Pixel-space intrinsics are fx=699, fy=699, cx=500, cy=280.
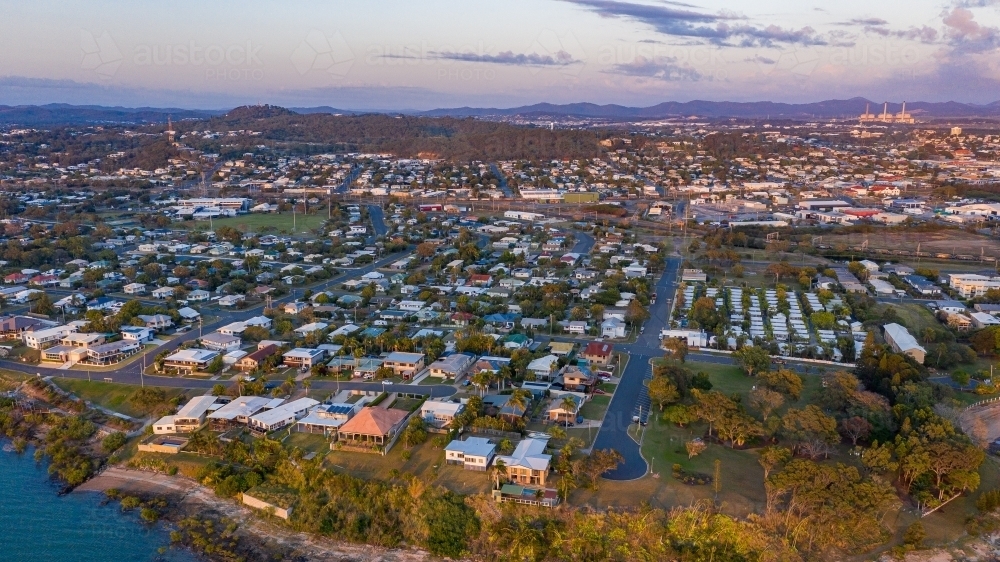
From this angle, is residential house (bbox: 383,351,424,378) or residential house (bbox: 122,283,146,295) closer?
residential house (bbox: 383,351,424,378)

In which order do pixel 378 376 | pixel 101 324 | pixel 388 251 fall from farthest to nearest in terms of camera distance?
pixel 388 251 → pixel 101 324 → pixel 378 376

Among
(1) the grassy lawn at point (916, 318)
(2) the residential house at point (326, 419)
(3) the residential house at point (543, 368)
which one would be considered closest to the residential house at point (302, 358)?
(2) the residential house at point (326, 419)

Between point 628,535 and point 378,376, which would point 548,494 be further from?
point 378,376

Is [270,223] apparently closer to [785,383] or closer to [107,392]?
[107,392]

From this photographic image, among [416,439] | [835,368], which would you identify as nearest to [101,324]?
[416,439]

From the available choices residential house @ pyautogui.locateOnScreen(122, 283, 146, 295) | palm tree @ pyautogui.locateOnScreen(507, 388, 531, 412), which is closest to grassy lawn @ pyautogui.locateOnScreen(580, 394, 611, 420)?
palm tree @ pyautogui.locateOnScreen(507, 388, 531, 412)

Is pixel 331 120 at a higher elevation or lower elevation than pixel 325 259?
higher

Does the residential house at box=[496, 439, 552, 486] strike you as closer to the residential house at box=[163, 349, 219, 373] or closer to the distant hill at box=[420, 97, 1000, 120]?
the residential house at box=[163, 349, 219, 373]
